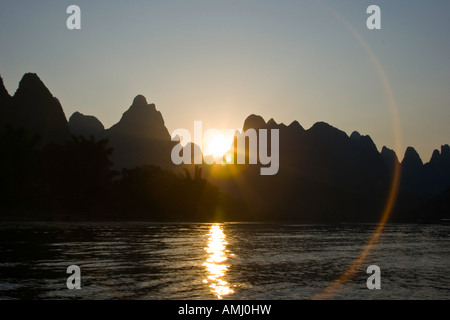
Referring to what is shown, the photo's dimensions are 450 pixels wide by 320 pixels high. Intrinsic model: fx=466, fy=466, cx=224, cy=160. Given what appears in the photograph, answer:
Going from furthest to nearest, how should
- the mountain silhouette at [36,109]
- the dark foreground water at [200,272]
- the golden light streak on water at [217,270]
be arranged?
1. the mountain silhouette at [36,109]
2. the golden light streak on water at [217,270]
3. the dark foreground water at [200,272]

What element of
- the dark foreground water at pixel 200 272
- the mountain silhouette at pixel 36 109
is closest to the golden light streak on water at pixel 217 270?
the dark foreground water at pixel 200 272

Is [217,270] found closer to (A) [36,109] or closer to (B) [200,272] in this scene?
(B) [200,272]

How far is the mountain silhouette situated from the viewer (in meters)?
173

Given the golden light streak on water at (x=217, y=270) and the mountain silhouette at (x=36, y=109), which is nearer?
the golden light streak on water at (x=217, y=270)

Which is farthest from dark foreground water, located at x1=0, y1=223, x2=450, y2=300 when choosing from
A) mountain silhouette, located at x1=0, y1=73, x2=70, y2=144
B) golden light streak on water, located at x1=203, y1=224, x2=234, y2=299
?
mountain silhouette, located at x1=0, y1=73, x2=70, y2=144

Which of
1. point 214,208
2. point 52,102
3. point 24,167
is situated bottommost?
point 214,208

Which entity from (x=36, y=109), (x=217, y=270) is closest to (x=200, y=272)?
(x=217, y=270)

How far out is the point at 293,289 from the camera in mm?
20734

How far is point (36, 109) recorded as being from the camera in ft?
605

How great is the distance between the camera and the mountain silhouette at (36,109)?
17312cm

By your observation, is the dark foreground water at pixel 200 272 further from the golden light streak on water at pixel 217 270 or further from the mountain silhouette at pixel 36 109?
the mountain silhouette at pixel 36 109

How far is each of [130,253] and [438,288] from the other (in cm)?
2078

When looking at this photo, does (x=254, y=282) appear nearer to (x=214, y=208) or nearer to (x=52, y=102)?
(x=214, y=208)
